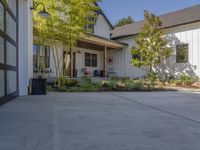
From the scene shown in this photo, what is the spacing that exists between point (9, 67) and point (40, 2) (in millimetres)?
5717

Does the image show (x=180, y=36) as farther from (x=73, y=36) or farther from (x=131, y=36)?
(x=73, y=36)

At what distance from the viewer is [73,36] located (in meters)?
14.0

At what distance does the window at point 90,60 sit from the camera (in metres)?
22.3

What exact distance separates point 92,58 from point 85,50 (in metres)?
1.12

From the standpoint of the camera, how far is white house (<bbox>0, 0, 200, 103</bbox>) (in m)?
8.80

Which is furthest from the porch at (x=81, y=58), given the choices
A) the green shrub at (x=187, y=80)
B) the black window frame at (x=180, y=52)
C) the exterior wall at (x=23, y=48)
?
the green shrub at (x=187, y=80)

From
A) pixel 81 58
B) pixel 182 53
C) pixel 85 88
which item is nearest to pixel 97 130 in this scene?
pixel 85 88

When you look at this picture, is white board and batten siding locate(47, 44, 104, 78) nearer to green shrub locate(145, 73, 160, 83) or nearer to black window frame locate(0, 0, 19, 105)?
green shrub locate(145, 73, 160, 83)

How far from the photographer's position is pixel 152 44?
62.2 ft

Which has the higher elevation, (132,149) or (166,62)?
(166,62)

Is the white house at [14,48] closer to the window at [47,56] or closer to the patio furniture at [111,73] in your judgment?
the window at [47,56]

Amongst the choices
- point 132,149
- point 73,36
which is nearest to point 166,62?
point 73,36

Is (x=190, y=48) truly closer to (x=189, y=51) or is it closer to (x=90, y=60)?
(x=189, y=51)

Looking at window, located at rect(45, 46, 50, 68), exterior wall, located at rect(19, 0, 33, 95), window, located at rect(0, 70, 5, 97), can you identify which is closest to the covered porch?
window, located at rect(45, 46, 50, 68)
